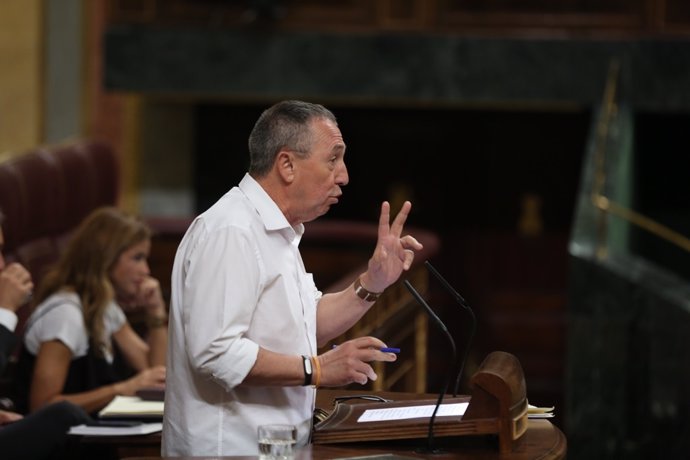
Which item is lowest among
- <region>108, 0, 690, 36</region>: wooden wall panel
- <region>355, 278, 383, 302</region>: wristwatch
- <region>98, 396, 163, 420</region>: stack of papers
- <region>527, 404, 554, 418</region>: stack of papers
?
<region>98, 396, 163, 420</region>: stack of papers

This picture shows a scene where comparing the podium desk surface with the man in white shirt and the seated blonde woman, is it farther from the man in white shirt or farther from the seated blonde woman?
the seated blonde woman

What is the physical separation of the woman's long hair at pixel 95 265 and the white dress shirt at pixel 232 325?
4.69 feet

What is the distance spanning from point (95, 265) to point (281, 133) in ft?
5.41

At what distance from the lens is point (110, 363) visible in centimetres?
463

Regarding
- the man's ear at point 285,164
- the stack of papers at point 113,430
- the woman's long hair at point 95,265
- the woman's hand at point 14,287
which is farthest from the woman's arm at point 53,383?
the man's ear at point 285,164

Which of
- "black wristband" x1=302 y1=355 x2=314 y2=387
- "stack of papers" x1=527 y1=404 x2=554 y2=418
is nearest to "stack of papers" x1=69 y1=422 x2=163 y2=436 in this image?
"black wristband" x1=302 y1=355 x2=314 y2=387

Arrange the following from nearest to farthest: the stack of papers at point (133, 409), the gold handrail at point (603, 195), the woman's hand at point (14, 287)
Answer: the woman's hand at point (14, 287), the stack of papers at point (133, 409), the gold handrail at point (603, 195)

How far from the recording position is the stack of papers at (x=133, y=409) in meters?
4.12

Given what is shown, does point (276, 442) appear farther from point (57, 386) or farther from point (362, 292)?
point (57, 386)

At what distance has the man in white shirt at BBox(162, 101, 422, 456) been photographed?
2977mm

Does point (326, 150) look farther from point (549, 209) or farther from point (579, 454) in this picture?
point (549, 209)

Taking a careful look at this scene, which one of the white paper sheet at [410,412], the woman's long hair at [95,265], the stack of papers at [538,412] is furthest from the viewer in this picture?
the woman's long hair at [95,265]

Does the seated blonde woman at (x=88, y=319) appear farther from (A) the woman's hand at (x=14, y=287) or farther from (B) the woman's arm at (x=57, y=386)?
(A) the woman's hand at (x=14, y=287)

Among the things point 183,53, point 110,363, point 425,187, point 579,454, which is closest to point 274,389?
point 110,363
